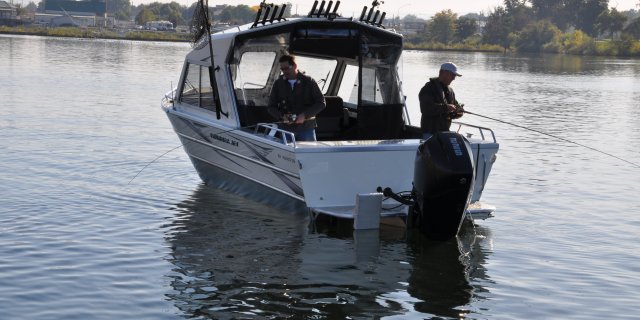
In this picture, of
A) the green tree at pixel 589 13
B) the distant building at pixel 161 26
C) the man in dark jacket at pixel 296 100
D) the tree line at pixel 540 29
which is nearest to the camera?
the man in dark jacket at pixel 296 100

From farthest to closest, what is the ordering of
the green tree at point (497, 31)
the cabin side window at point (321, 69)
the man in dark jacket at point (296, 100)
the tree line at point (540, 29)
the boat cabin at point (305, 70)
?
the green tree at point (497, 31) < the tree line at point (540, 29) < the cabin side window at point (321, 69) < the boat cabin at point (305, 70) < the man in dark jacket at point (296, 100)

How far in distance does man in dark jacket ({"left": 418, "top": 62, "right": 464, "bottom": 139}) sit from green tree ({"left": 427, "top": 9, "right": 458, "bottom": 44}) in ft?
431

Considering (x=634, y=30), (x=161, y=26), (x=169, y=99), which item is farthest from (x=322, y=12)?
(x=161, y=26)

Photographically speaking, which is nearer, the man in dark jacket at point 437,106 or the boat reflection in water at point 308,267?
the boat reflection in water at point 308,267

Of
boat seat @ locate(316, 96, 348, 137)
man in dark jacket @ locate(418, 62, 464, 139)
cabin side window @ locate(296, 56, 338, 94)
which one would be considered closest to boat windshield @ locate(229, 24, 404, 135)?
boat seat @ locate(316, 96, 348, 137)

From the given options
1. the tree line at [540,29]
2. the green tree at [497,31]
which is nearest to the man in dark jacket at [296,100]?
the tree line at [540,29]

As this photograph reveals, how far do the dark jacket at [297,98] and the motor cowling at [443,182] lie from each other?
83.0 inches

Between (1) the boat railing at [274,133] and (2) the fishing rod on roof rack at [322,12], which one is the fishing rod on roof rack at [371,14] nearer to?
(2) the fishing rod on roof rack at [322,12]

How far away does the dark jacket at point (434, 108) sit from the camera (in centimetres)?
1302

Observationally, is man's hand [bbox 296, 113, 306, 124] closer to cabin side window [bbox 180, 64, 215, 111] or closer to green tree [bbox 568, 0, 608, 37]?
cabin side window [bbox 180, 64, 215, 111]

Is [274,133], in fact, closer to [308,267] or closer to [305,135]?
[305,135]

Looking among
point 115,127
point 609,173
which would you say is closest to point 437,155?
point 609,173

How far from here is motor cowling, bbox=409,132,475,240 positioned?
11156 mm

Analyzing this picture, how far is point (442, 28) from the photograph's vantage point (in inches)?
5655
